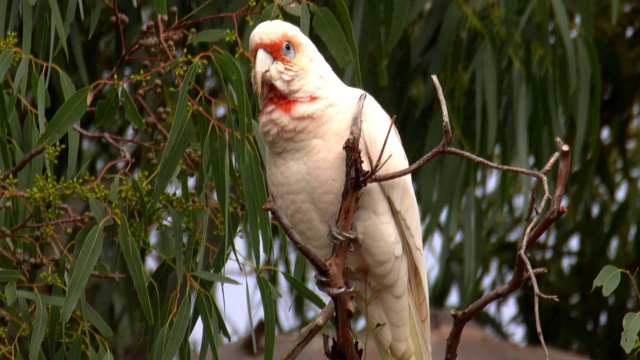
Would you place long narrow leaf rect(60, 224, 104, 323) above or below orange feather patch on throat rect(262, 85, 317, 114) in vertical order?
below

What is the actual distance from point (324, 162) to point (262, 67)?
0.84 feet

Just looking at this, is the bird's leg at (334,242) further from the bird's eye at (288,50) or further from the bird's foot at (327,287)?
the bird's eye at (288,50)

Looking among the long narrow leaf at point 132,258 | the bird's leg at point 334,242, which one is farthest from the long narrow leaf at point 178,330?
the bird's leg at point 334,242

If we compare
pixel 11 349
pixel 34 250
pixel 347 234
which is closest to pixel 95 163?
pixel 34 250

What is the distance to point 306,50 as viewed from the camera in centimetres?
224

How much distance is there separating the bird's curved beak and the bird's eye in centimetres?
3

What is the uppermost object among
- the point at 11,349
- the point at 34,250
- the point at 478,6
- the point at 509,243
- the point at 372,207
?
the point at 478,6

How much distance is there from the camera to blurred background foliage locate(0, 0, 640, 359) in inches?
86.8

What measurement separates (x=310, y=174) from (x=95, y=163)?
1731 millimetres

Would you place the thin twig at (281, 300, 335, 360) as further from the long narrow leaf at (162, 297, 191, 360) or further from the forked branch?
the long narrow leaf at (162, 297, 191, 360)

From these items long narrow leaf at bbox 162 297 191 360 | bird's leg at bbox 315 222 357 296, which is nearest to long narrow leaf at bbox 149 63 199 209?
long narrow leaf at bbox 162 297 191 360

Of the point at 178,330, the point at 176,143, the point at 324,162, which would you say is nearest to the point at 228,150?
the point at 176,143

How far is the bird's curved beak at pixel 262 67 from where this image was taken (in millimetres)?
2188

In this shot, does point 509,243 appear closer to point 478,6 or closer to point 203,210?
point 478,6
